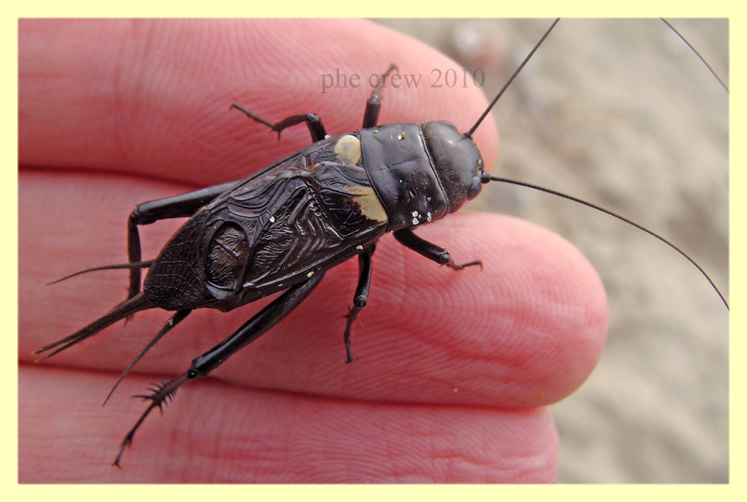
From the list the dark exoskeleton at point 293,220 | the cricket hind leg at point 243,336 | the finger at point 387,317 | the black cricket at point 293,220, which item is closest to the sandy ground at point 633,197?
the finger at point 387,317

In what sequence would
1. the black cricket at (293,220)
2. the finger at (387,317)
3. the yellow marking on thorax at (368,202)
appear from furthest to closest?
the finger at (387,317), the yellow marking on thorax at (368,202), the black cricket at (293,220)

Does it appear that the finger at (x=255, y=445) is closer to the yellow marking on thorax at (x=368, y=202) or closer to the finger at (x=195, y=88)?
the yellow marking on thorax at (x=368, y=202)

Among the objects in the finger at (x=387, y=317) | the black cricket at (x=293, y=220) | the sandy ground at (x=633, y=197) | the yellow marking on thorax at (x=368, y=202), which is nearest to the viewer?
the black cricket at (x=293, y=220)

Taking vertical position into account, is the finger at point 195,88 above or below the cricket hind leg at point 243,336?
above

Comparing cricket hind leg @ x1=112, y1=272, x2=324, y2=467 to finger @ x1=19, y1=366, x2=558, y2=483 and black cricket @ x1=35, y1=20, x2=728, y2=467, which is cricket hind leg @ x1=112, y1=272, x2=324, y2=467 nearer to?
black cricket @ x1=35, y1=20, x2=728, y2=467

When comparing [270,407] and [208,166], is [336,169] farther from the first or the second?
[270,407]
